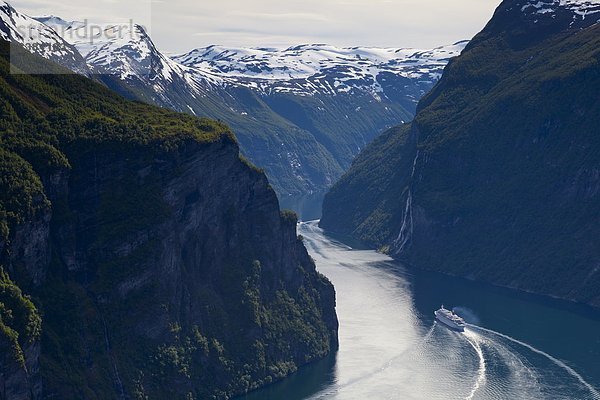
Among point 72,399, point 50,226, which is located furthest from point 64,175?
point 72,399

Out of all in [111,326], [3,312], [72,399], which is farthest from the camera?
[111,326]

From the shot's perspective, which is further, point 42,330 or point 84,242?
point 84,242

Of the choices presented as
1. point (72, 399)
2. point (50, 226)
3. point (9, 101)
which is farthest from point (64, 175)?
point (72, 399)

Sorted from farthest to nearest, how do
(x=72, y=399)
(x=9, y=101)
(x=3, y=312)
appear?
(x=9, y=101), (x=72, y=399), (x=3, y=312)

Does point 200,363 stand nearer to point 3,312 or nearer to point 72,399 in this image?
point 72,399

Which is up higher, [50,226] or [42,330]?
[50,226]

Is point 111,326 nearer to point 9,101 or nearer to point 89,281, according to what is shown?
point 89,281

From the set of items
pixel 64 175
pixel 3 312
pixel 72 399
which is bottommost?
pixel 72 399

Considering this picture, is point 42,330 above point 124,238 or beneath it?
beneath

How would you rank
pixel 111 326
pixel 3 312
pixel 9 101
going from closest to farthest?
pixel 3 312, pixel 111 326, pixel 9 101
